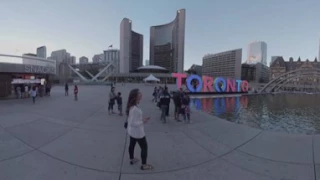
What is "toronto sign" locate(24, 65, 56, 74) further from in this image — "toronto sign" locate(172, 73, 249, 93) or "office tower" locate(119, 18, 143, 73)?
"office tower" locate(119, 18, 143, 73)

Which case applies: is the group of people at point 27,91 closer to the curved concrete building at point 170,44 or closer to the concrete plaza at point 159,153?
the concrete plaza at point 159,153

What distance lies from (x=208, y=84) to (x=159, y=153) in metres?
30.1

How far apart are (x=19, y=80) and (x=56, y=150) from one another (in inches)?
724

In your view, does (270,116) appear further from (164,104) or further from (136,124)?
(136,124)

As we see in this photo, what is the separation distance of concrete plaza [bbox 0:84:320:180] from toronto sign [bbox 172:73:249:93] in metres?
22.6

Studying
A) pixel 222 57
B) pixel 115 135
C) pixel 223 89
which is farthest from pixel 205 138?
pixel 222 57

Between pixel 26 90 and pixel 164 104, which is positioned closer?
pixel 164 104

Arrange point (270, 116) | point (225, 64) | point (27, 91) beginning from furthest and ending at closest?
point (225, 64) → point (27, 91) → point (270, 116)

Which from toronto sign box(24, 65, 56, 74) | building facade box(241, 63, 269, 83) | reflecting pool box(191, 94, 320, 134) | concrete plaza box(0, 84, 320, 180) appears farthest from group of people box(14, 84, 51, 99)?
building facade box(241, 63, 269, 83)

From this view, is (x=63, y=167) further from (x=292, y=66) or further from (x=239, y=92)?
(x=292, y=66)

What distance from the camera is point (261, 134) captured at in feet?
22.8

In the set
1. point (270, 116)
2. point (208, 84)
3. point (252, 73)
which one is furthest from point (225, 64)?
point (270, 116)

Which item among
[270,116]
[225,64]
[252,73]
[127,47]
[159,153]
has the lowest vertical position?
[270,116]

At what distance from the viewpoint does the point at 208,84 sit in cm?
3388
